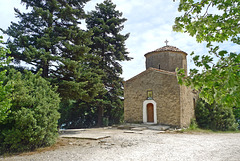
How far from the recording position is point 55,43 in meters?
10.8

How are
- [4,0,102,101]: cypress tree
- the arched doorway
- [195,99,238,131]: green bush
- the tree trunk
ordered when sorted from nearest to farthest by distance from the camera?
[4,0,102,101]: cypress tree, [195,99,238,131]: green bush, the arched doorway, the tree trunk

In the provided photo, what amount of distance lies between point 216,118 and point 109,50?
12730mm

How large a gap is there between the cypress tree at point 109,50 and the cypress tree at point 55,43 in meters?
7.32

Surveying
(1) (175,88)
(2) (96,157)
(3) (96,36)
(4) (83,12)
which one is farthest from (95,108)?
(2) (96,157)

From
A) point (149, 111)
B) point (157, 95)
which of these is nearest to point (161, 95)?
point (157, 95)

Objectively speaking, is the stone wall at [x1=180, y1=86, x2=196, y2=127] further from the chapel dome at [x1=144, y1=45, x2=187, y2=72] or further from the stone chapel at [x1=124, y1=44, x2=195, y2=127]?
the chapel dome at [x1=144, y1=45, x2=187, y2=72]

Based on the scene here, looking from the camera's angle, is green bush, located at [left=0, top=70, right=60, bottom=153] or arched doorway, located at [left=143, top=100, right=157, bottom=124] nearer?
green bush, located at [left=0, top=70, right=60, bottom=153]

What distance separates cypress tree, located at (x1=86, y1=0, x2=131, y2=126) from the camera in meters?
19.7

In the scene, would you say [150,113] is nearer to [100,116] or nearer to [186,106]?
[186,106]

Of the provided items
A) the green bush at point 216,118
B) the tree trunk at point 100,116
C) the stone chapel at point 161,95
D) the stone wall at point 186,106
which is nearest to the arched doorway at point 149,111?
the stone chapel at point 161,95

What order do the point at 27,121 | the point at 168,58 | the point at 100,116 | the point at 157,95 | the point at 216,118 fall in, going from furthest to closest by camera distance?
the point at 100,116
the point at 168,58
the point at 157,95
the point at 216,118
the point at 27,121

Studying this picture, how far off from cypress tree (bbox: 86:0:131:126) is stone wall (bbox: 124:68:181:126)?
→ 2.59 m

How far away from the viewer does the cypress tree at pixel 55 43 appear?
10.0 meters

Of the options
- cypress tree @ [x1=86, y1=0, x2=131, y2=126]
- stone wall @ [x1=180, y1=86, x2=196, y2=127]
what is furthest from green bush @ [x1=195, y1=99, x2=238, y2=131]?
cypress tree @ [x1=86, y1=0, x2=131, y2=126]
